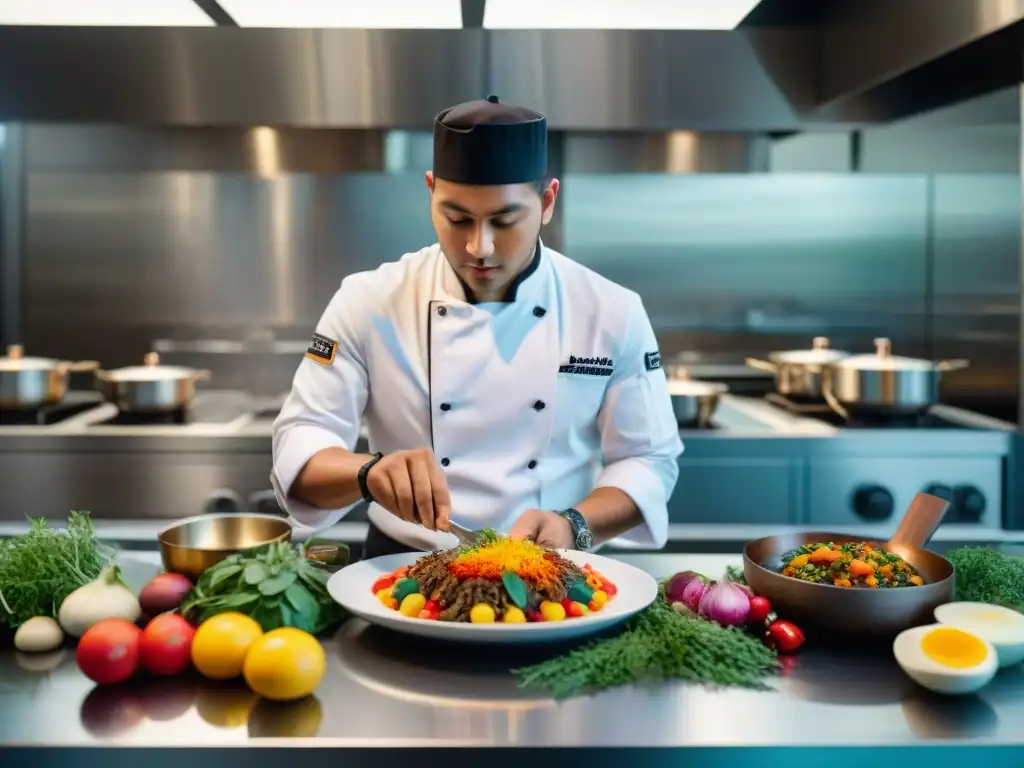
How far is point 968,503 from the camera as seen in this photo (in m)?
3.50

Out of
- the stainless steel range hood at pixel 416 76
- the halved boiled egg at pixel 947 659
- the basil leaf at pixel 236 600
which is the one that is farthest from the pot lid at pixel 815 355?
the basil leaf at pixel 236 600

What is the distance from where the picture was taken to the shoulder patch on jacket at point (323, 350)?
230 centimetres

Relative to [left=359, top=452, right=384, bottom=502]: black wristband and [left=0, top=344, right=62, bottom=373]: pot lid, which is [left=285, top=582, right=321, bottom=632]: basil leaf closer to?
[left=359, top=452, right=384, bottom=502]: black wristband

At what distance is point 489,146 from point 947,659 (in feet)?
3.62

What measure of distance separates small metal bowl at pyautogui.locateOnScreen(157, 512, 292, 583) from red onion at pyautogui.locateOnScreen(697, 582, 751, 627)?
0.65 m

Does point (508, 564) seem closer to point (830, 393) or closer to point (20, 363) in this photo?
point (830, 393)

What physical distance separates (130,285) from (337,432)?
90.1 inches

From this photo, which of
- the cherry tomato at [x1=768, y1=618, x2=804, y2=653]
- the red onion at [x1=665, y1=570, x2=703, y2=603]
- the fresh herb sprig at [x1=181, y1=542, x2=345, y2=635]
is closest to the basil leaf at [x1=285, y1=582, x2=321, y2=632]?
the fresh herb sprig at [x1=181, y1=542, x2=345, y2=635]

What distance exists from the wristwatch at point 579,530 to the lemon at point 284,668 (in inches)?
26.6

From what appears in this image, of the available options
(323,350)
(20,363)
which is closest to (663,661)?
(323,350)

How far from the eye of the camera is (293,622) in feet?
5.14

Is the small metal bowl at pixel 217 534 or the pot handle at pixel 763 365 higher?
the pot handle at pixel 763 365

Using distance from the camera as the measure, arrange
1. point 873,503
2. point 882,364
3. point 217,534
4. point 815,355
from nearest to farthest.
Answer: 1. point 217,534
2. point 873,503
3. point 882,364
4. point 815,355

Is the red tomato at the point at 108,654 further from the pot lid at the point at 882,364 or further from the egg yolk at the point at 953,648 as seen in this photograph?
the pot lid at the point at 882,364
